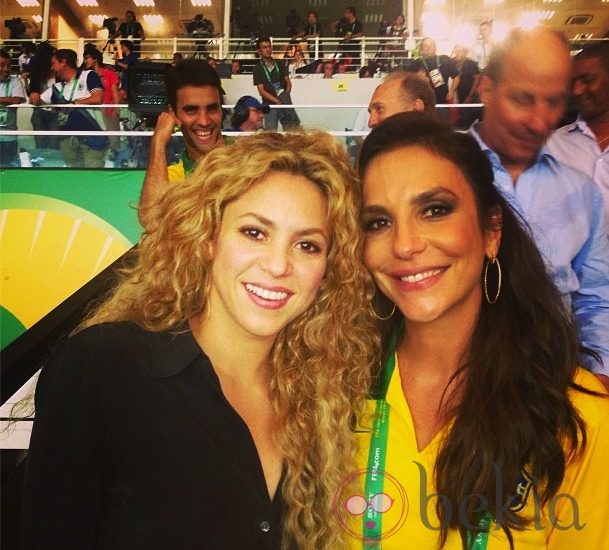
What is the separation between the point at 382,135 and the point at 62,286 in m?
2.10

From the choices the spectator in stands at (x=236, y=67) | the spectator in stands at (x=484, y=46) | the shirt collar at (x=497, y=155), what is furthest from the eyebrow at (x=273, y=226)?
the spectator in stands at (x=236, y=67)

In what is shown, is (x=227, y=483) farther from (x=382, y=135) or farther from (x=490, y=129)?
(x=490, y=129)

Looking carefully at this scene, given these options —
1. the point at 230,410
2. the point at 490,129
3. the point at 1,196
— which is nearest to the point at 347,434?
the point at 230,410

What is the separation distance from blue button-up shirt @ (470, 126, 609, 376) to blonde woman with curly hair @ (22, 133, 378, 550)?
594mm

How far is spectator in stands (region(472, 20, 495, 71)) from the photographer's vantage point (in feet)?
5.59

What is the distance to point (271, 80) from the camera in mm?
2189

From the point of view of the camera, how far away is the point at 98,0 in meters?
2.35

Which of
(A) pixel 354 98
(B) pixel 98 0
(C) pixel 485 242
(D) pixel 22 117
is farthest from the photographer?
(D) pixel 22 117

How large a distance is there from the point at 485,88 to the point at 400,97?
29 cm

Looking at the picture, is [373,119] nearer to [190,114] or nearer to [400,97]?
[400,97]

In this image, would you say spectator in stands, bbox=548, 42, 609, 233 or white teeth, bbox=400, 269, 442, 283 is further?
spectator in stands, bbox=548, 42, 609, 233

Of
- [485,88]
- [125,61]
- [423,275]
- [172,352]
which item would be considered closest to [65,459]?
[172,352]

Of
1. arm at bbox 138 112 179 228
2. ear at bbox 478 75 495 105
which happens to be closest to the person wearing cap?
arm at bbox 138 112 179 228

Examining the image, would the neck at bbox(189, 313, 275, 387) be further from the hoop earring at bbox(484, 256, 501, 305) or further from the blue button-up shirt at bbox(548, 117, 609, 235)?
the blue button-up shirt at bbox(548, 117, 609, 235)
